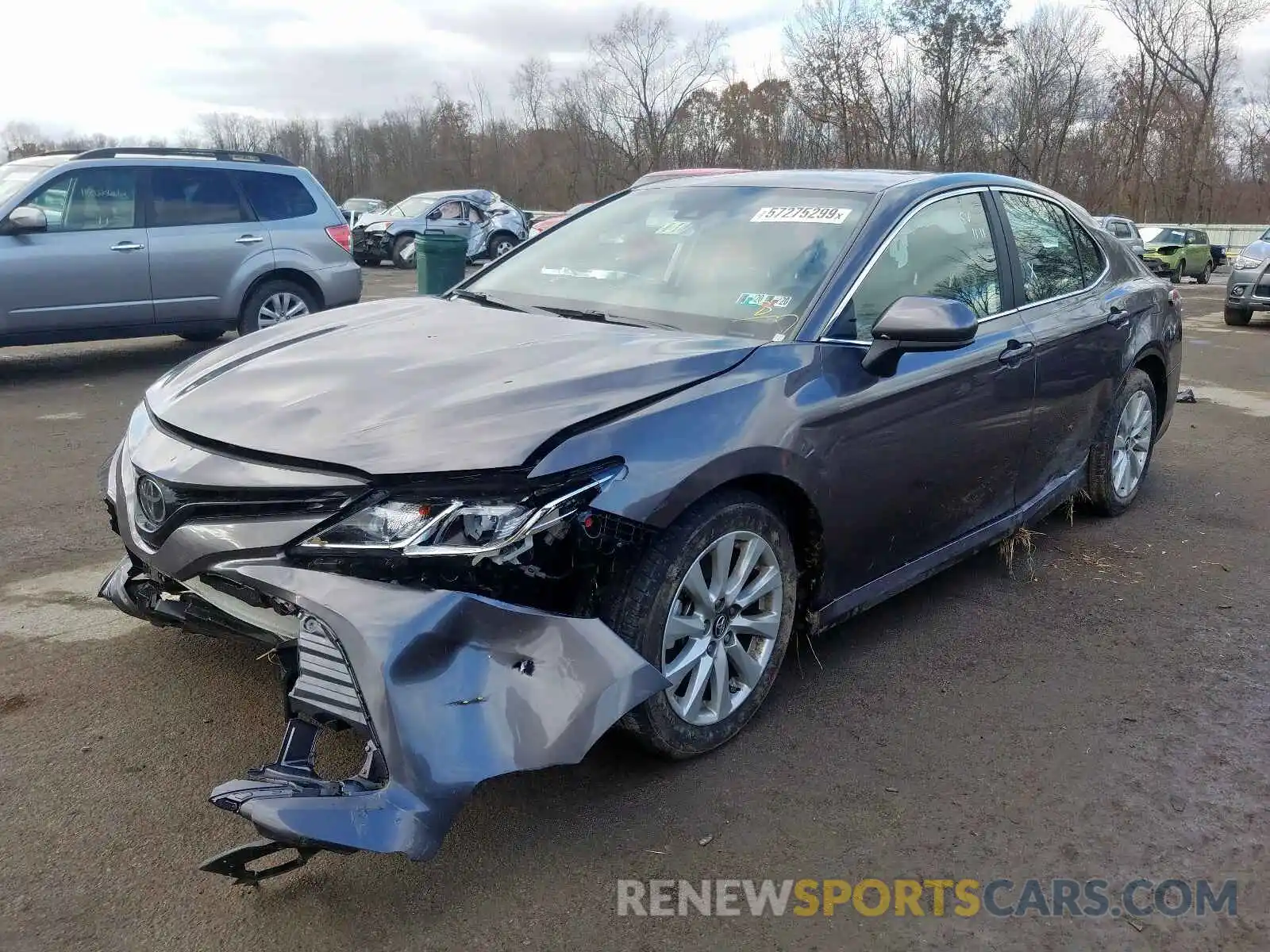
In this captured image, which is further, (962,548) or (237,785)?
(962,548)

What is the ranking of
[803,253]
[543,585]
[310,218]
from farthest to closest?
[310,218], [803,253], [543,585]

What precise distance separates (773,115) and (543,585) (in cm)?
4350

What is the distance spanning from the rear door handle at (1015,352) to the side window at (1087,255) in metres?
0.89

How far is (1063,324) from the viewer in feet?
14.2

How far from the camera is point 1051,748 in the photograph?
3074 mm

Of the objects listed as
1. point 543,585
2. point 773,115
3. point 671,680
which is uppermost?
point 773,115

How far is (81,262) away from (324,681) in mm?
7440

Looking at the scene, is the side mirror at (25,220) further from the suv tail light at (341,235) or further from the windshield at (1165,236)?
the windshield at (1165,236)

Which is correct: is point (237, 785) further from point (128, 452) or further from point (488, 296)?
point (488, 296)

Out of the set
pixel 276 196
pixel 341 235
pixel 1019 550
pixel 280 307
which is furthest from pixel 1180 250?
pixel 1019 550

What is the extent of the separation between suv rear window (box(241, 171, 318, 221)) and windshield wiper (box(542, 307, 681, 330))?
6850 millimetres

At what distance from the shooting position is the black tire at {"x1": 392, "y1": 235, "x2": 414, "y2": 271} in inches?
888

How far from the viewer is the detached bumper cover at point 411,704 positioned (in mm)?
2137

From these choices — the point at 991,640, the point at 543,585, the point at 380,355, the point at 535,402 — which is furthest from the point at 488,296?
the point at 991,640
